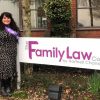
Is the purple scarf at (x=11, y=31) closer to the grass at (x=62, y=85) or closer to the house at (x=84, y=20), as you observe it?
the grass at (x=62, y=85)

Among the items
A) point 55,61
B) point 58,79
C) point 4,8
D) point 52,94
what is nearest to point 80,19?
point 4,8

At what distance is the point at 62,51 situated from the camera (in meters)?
9.37

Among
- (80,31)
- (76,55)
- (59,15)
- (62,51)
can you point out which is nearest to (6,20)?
(62,51)

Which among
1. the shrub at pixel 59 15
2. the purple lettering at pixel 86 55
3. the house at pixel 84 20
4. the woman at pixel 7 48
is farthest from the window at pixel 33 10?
the purple lettering at pixel 86 55

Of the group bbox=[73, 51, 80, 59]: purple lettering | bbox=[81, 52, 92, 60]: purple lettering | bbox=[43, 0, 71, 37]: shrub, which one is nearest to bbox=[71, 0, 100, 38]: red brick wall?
bbox=[43, 0, 71, 37]: shrub

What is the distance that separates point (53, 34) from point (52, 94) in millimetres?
8870

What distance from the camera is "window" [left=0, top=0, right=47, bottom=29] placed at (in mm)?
17875

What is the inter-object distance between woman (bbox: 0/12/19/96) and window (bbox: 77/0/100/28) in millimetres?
7519

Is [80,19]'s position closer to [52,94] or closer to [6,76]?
[6,76]

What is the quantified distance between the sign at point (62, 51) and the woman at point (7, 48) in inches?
10.9

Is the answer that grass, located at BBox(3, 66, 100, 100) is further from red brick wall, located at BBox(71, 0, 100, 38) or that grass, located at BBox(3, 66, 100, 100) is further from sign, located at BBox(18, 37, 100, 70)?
red brick wall, located at BBox(71, 0, 100, 38)

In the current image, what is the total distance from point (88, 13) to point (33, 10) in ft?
7.45

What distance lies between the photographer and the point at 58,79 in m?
10.8

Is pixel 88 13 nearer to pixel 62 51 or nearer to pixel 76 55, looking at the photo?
pixel 62 51
